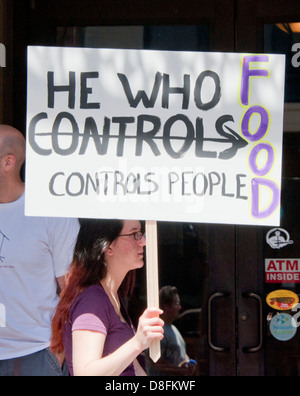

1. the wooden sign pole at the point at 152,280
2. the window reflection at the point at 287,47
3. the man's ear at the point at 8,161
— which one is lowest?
the wooden sign pole at the point at 152,280

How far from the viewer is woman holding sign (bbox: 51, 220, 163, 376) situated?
2.92m

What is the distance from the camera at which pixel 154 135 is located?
314cm

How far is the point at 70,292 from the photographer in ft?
10.5

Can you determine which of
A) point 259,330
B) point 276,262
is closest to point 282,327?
point 259,330

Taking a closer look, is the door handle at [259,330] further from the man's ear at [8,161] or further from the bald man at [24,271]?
the man's ear at [8,161]

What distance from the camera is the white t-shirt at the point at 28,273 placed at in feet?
12.0

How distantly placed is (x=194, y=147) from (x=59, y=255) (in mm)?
937

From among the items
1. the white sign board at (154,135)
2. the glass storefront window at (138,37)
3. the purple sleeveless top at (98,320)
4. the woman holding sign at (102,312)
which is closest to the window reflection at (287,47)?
the glass storefront window at (138,37)

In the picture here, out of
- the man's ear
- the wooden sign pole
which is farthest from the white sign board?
the man's ear

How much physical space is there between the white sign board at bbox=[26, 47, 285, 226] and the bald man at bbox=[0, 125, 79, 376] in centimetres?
60

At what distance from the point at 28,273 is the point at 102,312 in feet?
2.54

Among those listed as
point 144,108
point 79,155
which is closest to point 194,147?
point 144,108

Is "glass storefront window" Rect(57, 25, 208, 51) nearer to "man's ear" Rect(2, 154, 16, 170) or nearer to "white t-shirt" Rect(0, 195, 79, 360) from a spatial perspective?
"man's ear" Rect(2, 154, 16, 170)
